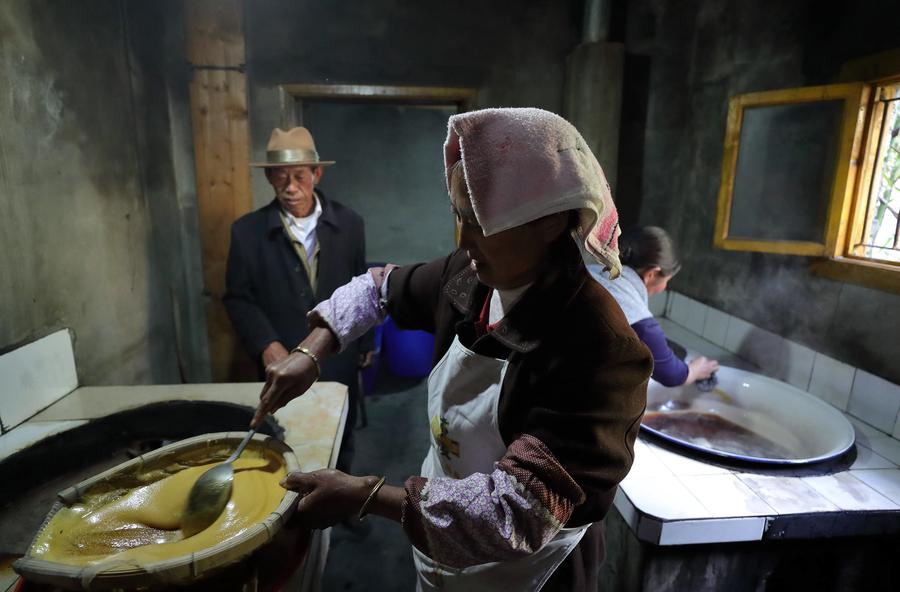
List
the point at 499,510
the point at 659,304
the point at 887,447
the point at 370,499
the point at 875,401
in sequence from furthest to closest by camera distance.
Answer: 1. the point at 659,304
2. the point at 875,401
3. the point at 887,447
4. the point at 370,499
5. the point at 499,510

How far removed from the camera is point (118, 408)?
63.7 inches

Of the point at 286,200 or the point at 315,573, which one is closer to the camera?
the point at 315,573

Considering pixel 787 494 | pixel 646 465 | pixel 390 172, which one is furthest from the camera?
pixel 390 172

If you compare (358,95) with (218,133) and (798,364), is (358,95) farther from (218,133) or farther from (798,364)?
(798,364)

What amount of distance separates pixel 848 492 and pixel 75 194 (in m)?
3.07

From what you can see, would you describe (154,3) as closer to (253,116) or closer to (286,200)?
(253,116)

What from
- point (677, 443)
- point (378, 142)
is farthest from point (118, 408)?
point (378, 142)

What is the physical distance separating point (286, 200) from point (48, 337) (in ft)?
4.09

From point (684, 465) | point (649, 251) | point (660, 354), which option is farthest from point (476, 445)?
point (649, 251)

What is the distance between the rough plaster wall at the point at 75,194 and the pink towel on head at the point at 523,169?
1.61m

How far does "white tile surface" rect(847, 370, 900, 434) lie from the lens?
2.03m

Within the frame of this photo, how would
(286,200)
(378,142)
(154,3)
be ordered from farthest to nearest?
(378,142) < (154,3) < (286,200)

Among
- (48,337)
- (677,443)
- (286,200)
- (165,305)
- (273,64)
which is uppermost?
(273,64)

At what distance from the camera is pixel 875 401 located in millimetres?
2104
